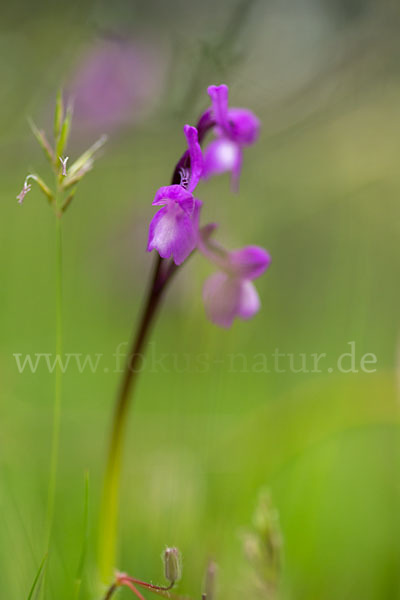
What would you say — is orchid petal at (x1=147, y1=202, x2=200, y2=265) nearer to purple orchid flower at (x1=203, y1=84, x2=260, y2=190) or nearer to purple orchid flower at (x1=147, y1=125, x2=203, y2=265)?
purple orchid flower at (x1=147, y1=125, x2=203, y2=265)

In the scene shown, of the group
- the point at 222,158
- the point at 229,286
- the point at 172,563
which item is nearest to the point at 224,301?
the point at 229,286

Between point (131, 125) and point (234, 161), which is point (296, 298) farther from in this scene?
point (234, 161)

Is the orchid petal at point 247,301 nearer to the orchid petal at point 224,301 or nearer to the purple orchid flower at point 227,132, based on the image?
the orchid petal at point 224,301

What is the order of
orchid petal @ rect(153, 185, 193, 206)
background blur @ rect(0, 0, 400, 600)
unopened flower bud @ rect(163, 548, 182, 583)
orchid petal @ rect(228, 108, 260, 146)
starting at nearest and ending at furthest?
1. unopened flower bud @ rect(163, 548, 182, 583)
2. orchid petal @ rect(153, 185, 193, 206)
3. orchid petal @ rect(228, 108, 260, 146)
4. background blur @ rect(0, 0, 400, 600)

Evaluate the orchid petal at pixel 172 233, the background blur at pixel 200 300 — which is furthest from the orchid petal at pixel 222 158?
the background blur at pixel 200 300

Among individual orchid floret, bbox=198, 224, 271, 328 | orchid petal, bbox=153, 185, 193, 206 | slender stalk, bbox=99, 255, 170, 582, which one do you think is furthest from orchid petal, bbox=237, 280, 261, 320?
orchid petal, bbox=153, 185, 193, 206

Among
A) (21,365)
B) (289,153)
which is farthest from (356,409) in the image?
(289,153)
